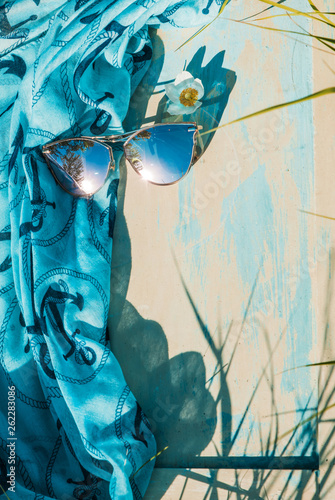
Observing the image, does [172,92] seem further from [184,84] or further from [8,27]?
[8,27]

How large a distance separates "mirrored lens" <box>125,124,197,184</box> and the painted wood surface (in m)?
0.04

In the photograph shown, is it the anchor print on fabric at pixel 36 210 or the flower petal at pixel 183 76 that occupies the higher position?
the flower petal at pixel 183 76

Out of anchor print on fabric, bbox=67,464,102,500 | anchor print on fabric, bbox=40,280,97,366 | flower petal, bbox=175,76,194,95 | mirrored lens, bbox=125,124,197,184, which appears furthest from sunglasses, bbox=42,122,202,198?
anchor print on fabric, bbox=67,464,102,500

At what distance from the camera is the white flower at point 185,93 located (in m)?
1.03

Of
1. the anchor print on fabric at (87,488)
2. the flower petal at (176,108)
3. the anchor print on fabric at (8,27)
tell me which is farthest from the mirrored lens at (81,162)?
the anchor print on fabric at (87,488)

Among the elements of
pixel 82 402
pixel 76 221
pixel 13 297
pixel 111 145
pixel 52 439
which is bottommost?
pixel 52 439

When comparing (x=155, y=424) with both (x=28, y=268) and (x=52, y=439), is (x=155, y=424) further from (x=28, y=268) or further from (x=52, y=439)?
(x=28, y=268)

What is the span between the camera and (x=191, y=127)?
1002 mm

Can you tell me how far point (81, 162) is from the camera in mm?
1046

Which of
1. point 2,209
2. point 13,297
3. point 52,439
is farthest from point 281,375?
point 2,209

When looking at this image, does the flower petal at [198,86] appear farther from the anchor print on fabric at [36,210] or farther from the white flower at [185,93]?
the anchor print on fabric at [36,210]

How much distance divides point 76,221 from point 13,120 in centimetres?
29

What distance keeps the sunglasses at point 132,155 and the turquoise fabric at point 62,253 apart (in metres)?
0.04

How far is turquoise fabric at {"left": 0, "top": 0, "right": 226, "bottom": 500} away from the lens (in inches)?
39.5
